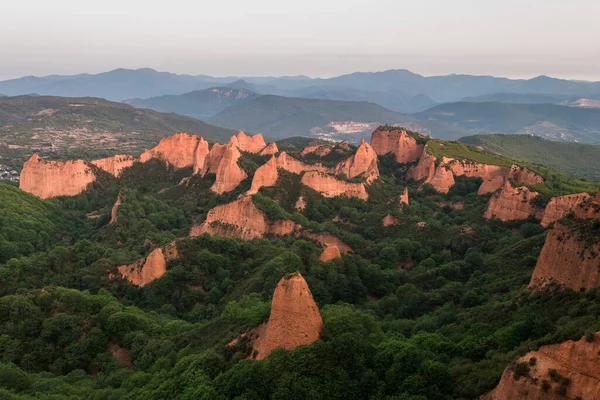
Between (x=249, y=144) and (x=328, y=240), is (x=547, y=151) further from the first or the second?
(x=328, y=240)

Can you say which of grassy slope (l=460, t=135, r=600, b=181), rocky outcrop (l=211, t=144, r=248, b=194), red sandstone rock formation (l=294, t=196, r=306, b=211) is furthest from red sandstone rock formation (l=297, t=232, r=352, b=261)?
grassy slope (l=460, t=135, r=600, b=181)

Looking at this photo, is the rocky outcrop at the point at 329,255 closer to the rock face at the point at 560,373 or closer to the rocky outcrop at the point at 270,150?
the rock face at the point at 560,373

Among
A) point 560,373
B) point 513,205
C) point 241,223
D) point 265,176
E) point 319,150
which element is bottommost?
point 241,223

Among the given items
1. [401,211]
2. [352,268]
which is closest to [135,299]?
Result: [352,268]

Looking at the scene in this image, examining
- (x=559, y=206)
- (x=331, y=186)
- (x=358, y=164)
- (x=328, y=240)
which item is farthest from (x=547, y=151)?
(x=328, y=240)

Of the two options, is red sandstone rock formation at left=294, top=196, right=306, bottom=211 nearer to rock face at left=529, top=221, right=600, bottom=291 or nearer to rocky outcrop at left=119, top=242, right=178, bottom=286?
rocky outcrop at left=119, top=242, right=178, bottom=286

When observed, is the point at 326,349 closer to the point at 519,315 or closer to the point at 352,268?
the point at 519,315

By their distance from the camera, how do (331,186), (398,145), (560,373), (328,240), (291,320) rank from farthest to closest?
(398,145)
(331,186)
(328,240)
(291,320)
(560,373)
